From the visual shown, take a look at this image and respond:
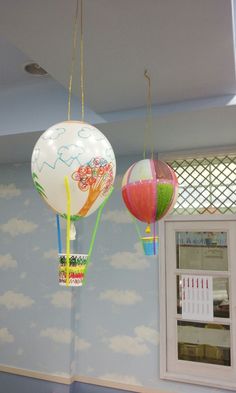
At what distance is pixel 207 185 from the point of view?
237cm

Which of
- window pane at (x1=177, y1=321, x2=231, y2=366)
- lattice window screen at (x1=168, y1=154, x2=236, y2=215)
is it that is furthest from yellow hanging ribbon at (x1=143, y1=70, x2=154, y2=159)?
window pane at (x1=177, y1=321, x2=231, y2=366)

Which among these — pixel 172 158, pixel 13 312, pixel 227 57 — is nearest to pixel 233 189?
pixel 172 158

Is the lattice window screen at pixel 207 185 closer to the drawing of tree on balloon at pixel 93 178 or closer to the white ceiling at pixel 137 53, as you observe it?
the white ceiling at pixel 137 53

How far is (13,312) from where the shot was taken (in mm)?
2645

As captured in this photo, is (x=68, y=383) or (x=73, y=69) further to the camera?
(x=68, y=383)

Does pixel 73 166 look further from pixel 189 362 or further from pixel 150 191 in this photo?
pixel 189 362

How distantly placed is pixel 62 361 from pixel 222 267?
1.35m

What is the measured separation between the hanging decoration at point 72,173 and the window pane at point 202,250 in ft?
5.07

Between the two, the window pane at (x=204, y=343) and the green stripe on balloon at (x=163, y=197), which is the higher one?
the green stripe on balloon at (x=163, y=197)

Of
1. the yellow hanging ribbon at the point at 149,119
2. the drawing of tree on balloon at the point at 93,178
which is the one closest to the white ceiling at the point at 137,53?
the yellow hanging ribbon at the point at 149,119

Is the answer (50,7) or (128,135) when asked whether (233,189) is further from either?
(50,7)

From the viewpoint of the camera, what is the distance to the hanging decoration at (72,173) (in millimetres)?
833

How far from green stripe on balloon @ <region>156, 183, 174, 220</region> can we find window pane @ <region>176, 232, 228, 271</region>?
112 cm

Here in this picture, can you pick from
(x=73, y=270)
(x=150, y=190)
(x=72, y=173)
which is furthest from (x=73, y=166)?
(x=150, y=190)
